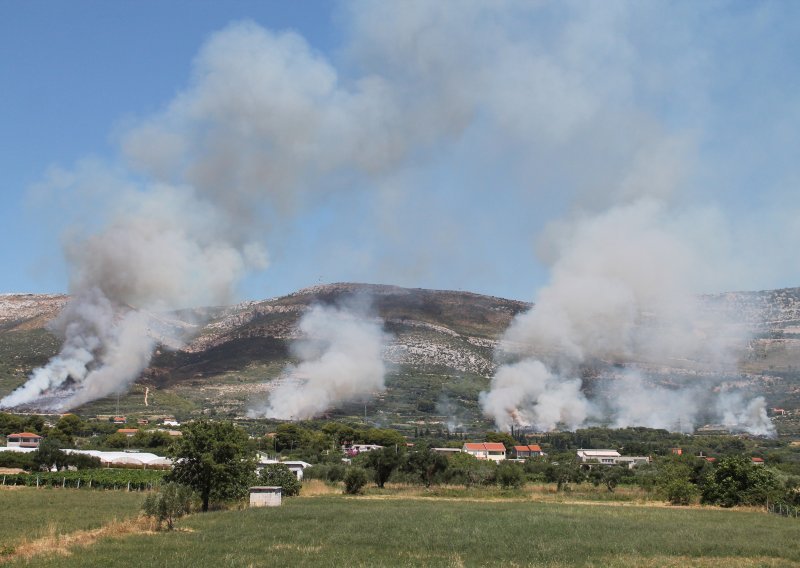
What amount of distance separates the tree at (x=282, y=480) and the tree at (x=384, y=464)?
533 inches

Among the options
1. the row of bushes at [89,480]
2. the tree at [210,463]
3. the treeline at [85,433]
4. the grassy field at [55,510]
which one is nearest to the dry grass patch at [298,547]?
the grassy field at [55,510]

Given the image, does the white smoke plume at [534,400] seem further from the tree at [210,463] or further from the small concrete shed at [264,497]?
the tree at [210,463]

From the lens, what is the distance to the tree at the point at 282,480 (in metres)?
65.7

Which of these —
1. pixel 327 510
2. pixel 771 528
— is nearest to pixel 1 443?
pixel 327 510

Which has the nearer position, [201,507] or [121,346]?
[201,507]

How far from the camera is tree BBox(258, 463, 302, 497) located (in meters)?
65.7

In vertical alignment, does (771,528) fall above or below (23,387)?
below

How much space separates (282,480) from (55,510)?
2351 cm

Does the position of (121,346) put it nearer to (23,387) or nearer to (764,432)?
(23,387)

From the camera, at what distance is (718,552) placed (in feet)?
105

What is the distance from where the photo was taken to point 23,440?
10419 centimetres

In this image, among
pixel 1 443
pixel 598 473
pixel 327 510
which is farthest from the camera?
pixel 1 443

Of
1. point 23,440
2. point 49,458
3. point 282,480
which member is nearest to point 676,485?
point 282,480

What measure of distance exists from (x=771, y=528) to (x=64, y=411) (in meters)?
134
